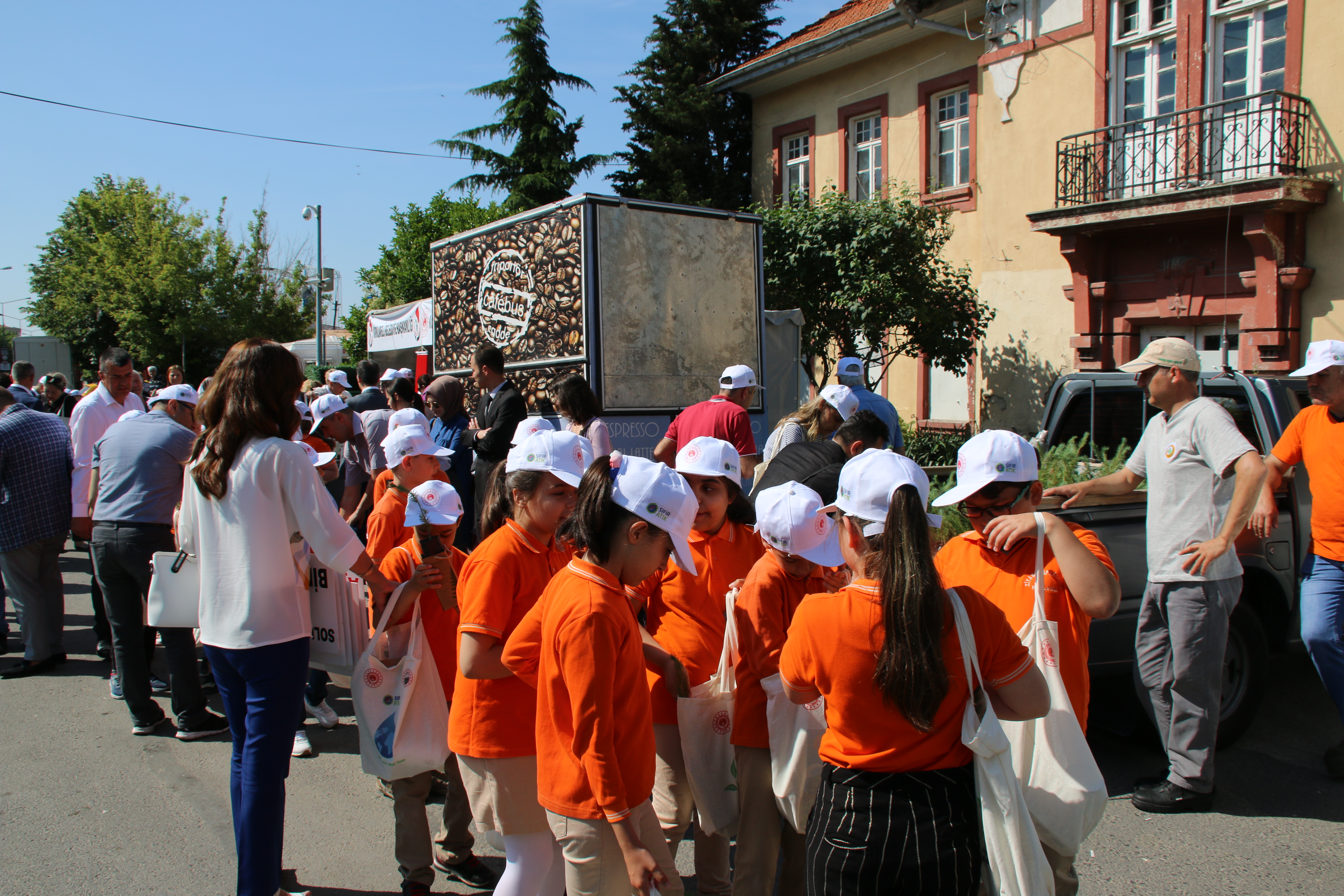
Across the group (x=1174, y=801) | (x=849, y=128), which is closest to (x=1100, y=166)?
(x=849, y=128)

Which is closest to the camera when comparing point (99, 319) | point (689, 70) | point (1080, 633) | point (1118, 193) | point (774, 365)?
point (1080, 633)

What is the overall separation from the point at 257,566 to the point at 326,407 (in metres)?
3.13

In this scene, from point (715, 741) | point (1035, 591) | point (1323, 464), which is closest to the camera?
point (1035, 591)

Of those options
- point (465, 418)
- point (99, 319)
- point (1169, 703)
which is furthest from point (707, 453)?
point (99, 319)

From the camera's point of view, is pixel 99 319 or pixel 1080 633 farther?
pixel 99 319

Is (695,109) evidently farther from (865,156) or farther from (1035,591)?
(1035,591)

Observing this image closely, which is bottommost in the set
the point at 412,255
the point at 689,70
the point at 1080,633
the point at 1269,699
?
the point at 1269,699

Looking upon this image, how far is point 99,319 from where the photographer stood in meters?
35.3

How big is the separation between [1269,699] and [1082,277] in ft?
30.6

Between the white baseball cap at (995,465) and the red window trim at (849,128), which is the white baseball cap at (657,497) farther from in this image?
the red window trim at (849,128)

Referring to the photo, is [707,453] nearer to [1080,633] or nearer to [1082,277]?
[1080,633]

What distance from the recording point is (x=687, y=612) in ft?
9.64

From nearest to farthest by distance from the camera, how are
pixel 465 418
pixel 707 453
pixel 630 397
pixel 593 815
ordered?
pixel 593 815 → pixel 707 453 → pixel 465 418 → pixel 630 397

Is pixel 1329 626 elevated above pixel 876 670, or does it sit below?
below
